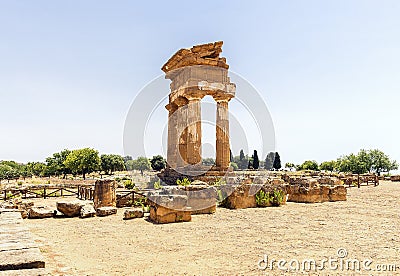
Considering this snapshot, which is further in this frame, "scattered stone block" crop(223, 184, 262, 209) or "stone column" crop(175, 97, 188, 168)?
"stone column" crop(175, 97, 188, 168)

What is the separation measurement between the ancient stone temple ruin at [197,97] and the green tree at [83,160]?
114ft

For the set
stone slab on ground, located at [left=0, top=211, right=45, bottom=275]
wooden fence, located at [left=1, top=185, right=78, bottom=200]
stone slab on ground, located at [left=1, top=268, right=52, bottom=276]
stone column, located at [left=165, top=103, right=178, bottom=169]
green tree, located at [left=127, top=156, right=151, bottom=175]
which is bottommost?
wooden fence, located at [left=1, top=185, right=78, bottom=200]

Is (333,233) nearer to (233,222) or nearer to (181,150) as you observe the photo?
(233,222)

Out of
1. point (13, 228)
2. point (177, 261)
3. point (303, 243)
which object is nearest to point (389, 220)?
point (303, 243)

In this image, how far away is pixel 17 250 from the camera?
409 cm

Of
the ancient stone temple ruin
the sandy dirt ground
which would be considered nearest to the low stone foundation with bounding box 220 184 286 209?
the sandy dirt ground

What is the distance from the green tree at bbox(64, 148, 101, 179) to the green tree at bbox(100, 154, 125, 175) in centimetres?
1948

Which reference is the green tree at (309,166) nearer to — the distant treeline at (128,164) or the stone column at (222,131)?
the distant treeline at (128,164)

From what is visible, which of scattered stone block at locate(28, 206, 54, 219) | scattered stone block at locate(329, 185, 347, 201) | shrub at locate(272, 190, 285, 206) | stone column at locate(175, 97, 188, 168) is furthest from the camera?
stone column at locate(175, 97, 188, 168)

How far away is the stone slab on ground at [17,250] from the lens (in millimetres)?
3623

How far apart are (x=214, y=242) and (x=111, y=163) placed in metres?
69.0

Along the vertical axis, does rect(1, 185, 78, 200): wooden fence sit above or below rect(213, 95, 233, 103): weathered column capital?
below

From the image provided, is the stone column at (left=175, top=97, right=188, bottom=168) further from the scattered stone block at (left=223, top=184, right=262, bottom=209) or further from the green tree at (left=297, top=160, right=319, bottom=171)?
the green tree at (left=297, top=160, right=319, bottom=171)

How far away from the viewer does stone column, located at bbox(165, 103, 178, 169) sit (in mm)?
20648
